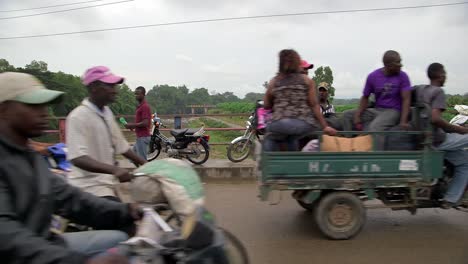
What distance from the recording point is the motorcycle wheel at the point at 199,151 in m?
8.94

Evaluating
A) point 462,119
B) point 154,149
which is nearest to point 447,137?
point 462,119

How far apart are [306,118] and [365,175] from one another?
87 cm

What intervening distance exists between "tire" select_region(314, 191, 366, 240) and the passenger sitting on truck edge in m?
0.68

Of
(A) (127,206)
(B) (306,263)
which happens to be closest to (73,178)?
(A) (127,206)

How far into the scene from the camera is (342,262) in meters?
3.80

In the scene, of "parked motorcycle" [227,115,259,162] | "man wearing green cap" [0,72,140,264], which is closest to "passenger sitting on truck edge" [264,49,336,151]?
"man wearing green cap" [0,72,140,264]

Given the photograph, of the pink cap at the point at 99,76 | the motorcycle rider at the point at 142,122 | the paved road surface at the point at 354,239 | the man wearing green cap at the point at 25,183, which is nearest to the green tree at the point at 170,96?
the motorcycle rider at the point at 142,122

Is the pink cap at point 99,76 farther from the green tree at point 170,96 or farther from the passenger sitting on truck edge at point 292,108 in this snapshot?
the green tree at point 170,96

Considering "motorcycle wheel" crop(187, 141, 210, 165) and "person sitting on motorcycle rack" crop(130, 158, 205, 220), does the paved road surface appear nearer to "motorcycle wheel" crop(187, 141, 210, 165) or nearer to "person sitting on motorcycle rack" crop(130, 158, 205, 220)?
"person sitting on motorcycle rack" crop(130, 158, 205, 220)

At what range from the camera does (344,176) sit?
4.28m

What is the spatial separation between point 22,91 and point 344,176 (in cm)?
337

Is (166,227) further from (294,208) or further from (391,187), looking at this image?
(294,208)

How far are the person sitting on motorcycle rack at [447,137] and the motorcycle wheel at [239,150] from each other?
4.76 meters

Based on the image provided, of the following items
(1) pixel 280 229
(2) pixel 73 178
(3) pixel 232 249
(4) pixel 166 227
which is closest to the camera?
(4) pixel 166 227
